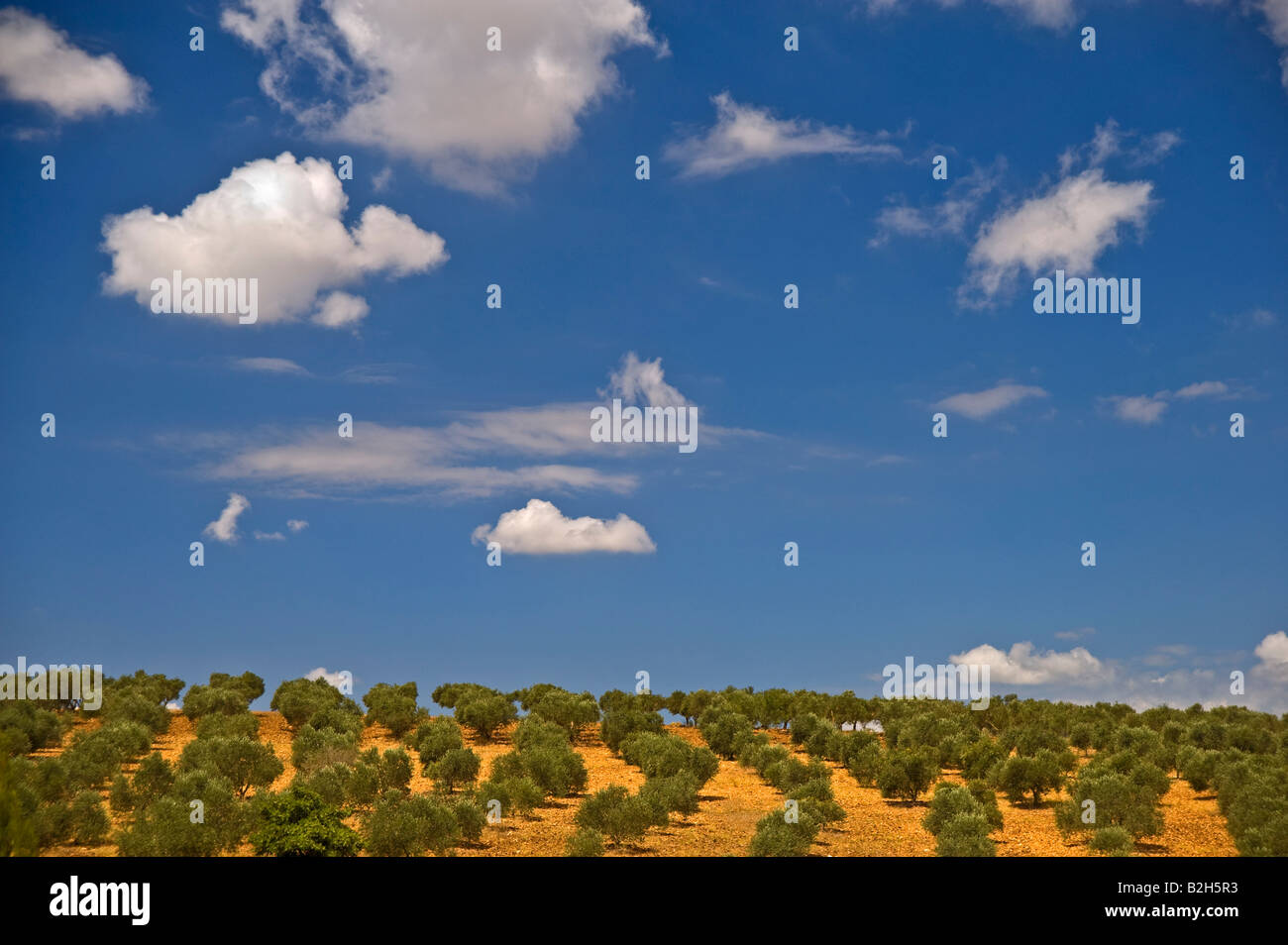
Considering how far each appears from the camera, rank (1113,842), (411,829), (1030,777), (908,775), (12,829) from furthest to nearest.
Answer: (1030,777)
(908,775)
(1113,842)
(411,829)
(12,829)

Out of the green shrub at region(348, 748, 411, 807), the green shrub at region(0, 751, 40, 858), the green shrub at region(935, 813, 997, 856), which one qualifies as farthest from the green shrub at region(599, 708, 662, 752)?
the green shrub at region(0, 751, 40, 858)

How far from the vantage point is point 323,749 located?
57094mm

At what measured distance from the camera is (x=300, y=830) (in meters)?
36.1

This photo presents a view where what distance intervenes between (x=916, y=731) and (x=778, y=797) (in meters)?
23.6

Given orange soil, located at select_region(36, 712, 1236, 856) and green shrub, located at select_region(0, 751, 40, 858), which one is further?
orange soil, located at select_region(36, 712, 1236, 856)

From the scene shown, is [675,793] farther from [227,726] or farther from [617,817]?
[227,726]

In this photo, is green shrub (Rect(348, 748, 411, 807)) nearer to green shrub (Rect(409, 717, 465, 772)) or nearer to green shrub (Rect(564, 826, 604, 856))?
green shrub (Rect(409, 717, 465, 772))

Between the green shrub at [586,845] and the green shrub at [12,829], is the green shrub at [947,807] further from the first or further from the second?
the green shrub at [12,829]

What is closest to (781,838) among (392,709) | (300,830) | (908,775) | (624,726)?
(908,775)

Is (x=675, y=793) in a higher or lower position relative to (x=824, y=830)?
higher

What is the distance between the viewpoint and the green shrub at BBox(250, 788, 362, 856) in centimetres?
3575

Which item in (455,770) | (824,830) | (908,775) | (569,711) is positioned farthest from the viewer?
(569,711)
